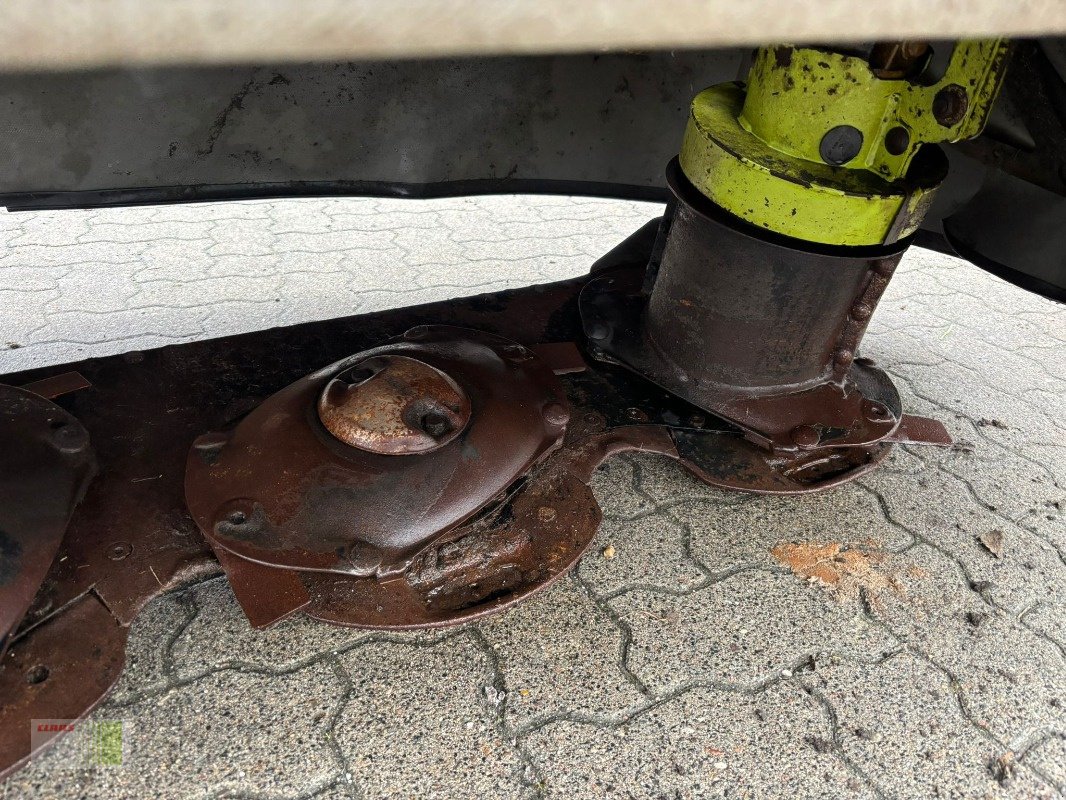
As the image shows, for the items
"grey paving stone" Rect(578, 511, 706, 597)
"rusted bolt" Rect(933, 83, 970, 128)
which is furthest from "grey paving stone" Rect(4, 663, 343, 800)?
"rusted bolt" Rect(933, 83, 970, 128)

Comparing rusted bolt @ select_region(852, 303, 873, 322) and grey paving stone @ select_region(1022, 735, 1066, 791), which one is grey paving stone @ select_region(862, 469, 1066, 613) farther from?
rusted bolt @ select_region(852, 303, 873, 322)

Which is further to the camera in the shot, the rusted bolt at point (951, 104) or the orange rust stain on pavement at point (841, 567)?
the orange rust stain on pavement at point (841, 567)

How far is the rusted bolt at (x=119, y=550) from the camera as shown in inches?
43.2

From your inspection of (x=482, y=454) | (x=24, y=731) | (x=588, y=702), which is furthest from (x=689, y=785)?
(x=24, y=731)

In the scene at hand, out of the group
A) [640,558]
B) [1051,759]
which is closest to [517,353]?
[640,558]

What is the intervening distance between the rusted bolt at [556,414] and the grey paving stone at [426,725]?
425mm

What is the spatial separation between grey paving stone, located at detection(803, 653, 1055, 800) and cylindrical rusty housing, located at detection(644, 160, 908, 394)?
568mm

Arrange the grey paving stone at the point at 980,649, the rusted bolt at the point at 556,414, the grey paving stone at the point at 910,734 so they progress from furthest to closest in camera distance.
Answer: the rusted bolt at the point at 556,414 < the grey paving stone at the point at 980,649 < the grey paving stone at the point at 910,734

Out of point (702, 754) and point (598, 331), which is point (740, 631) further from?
point (598, 331)

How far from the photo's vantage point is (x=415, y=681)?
3.73 feet

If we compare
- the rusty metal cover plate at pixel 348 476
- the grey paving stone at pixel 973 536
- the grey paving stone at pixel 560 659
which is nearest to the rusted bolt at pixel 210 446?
the rusty metal cover plate at pixel 348 476

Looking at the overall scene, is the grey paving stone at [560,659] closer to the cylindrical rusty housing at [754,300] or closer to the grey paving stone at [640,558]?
the grey paving stone at [640,558]

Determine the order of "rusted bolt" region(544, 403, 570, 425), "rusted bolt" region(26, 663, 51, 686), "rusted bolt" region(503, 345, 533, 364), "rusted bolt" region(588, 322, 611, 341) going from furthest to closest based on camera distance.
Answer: "rusted bolt" region(588, 322, 611, 341), "rusted bolt" region(503, 345, 533, 364), "rusted bolt" region(544, 403, 570, 425), "rusted bolt" region(26, 663, 51, 686)

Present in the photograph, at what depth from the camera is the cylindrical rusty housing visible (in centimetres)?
126
